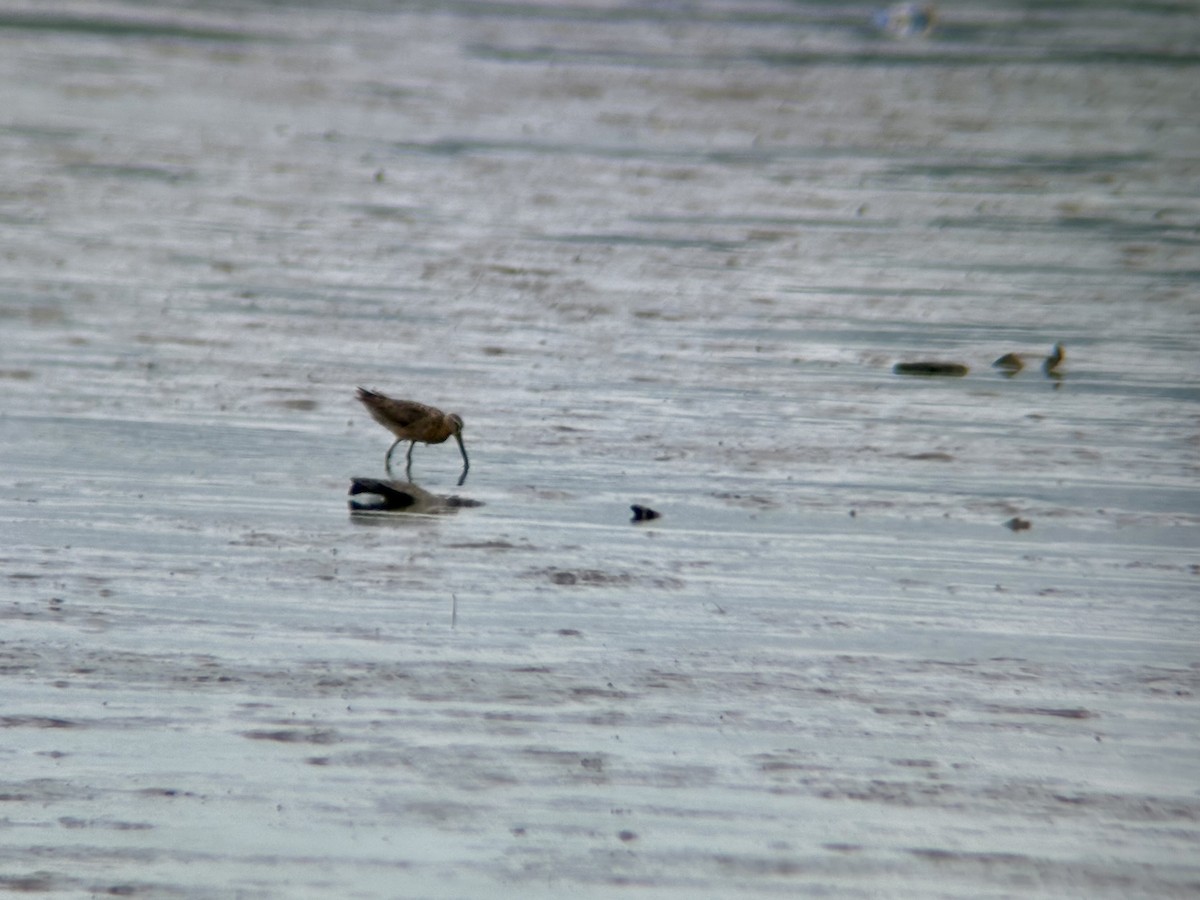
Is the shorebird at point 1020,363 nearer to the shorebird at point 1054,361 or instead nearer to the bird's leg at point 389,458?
the shorebird at point 1054,361

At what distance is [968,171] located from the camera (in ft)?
57.3

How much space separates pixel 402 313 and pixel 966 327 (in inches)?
119

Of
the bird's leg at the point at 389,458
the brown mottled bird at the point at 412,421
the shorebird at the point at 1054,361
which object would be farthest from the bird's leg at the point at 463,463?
the shorebird at the point at 1054,361

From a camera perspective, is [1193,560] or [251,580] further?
[1193,560]

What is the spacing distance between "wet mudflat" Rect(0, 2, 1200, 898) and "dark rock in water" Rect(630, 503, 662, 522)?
135 mm

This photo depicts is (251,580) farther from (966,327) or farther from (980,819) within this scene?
(966,327)

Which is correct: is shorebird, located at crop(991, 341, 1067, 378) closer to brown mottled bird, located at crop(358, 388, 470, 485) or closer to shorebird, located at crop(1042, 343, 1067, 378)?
shorebird, located at crop(1042, 343, 1067, 378)

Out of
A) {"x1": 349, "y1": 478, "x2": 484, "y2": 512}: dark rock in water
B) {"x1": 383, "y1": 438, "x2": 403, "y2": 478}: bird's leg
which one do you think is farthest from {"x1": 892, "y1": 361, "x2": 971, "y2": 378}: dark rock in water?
{"x1": 349, "y1": 478, "x2": 484, "y2": 512}: dark rock in water

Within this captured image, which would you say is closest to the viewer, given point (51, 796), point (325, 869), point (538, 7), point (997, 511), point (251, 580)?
point (325, 869)

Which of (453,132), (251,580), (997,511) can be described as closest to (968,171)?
(453,132)

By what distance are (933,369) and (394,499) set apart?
342cm

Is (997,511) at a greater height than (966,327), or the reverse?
(966,327)

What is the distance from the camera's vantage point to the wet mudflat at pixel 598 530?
4.69 meters

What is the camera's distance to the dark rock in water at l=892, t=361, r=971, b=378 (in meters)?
9.96
